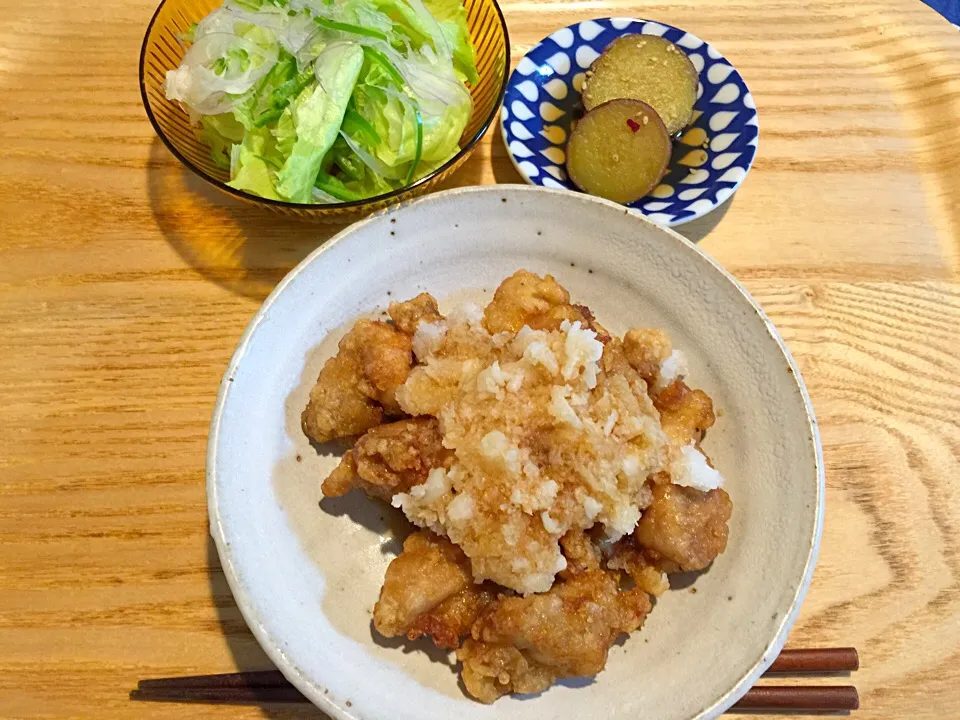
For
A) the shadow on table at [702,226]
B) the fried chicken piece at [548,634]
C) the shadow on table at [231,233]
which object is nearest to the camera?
the fried chicken piece at [548,634]

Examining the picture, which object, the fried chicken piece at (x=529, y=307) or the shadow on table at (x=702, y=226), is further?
the shadow on table at (x=702, y=226)

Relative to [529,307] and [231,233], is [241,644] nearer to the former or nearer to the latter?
[529,307]

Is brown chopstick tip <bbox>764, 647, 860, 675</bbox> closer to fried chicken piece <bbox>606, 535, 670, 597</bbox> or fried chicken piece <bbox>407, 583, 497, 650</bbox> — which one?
fried chicken piece <bbox>606, 535, 670, 597</bbox>

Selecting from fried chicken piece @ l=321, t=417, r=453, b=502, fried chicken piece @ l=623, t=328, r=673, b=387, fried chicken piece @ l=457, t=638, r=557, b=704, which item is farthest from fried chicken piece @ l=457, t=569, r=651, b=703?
fried chicken piece @ l=623, t=328, r=673, b=387

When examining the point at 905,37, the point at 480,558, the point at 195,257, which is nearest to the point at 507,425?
the point at 480,558

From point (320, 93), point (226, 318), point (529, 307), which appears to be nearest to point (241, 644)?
point (226, 318)

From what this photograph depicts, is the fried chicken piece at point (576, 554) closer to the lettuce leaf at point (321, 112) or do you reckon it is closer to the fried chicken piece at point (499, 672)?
the fried chicken piece at point (499, 672)

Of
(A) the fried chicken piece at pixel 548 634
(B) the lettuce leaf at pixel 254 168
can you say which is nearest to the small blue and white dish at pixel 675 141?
(B) the lettuce leaf at pixel 254 168

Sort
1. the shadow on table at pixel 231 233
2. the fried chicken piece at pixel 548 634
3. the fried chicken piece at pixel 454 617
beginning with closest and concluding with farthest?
the fried chicken piece at pixel 548 634, the fried chicken piece at pixel 454 617, the shadow on table at pixel 231 233
